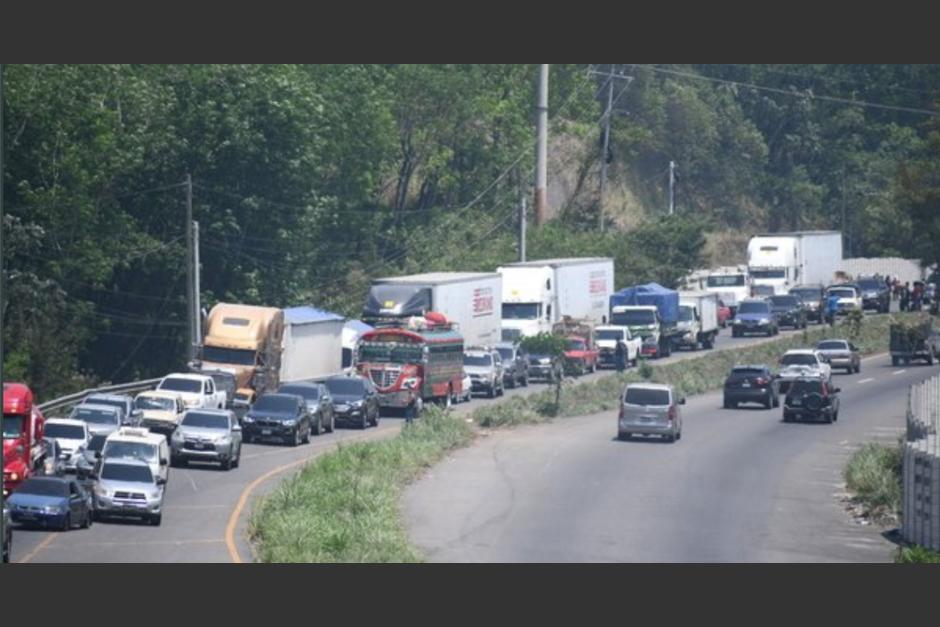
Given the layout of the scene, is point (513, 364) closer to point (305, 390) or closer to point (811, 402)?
point (811, 402)

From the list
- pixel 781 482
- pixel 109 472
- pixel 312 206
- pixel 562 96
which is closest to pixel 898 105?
pixel 562 96

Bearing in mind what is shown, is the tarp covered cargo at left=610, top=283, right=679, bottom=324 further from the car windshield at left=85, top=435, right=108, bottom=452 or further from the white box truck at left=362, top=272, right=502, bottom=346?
the car windshield at left=85, top=435, right=108, bottom=452

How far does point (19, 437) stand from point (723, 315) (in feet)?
188

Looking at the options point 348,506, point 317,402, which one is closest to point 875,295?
point 317,402

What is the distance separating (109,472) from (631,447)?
18.2m

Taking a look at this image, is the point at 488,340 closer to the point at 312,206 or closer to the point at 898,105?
the point at 312,206

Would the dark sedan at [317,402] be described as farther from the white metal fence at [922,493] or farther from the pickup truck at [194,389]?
the white metal fence at [922,493]

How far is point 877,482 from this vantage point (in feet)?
135

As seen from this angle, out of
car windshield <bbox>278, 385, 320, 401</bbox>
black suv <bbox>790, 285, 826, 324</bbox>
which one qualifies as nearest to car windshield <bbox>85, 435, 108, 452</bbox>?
car windshield <bbox>278, 385, 320, 401</bbox>

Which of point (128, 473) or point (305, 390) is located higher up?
point (305, 390)

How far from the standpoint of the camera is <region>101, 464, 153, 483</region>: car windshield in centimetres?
3712

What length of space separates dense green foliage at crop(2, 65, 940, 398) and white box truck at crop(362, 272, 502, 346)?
10.8 m

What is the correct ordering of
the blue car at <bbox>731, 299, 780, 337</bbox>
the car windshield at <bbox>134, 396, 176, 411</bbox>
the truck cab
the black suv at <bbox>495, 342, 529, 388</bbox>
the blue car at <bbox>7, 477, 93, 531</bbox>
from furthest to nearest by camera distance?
the blue car at <bbox>731, 299, 780, 337</bbox>, the black suv at <bbox>495, 342, 529, 388</bbox>, the car windshield at <bbox>134, 396, 176, 411</bbox>, the truck cab, the blue car at <bbox>7, 477, 93, 531</bbox>

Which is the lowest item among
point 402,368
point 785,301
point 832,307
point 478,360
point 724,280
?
point 478,360
